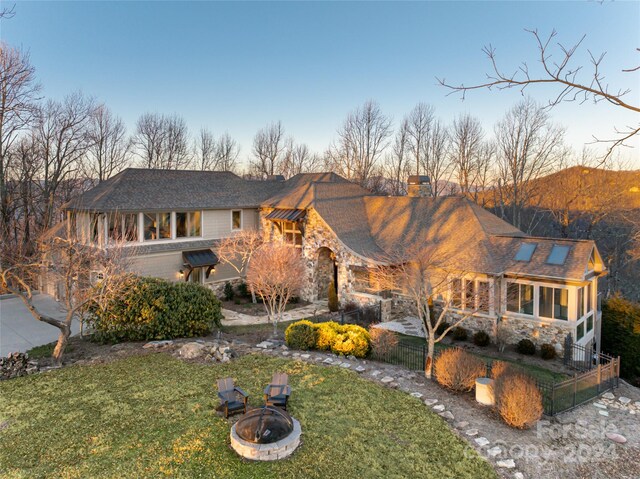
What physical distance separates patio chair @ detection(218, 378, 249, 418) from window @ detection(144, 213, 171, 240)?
1355 centimetres

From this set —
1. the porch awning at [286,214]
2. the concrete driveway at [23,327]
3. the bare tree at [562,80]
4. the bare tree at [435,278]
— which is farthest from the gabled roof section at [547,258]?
the concrete driveway at [23,327]

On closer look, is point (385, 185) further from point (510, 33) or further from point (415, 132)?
point (510, 33)

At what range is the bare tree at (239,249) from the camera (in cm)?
2206

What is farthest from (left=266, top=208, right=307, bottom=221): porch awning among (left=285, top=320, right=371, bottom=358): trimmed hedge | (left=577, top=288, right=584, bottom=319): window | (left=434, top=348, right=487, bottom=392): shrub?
(left=577, top=288, right=584, bottom=319): window

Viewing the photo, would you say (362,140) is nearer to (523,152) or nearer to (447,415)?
(523,152)

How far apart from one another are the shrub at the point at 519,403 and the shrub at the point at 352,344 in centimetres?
453

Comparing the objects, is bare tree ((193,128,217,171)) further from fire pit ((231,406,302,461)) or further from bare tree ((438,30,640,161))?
bare tree ((438,30,640,161))

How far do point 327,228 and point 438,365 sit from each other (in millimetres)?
11944

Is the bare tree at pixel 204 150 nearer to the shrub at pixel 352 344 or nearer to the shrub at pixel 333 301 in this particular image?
the shrub at pixel 333 301

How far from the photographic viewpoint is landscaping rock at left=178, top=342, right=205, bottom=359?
12.2 meters

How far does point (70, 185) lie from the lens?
1307 inches

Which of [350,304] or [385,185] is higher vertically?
[385,185]

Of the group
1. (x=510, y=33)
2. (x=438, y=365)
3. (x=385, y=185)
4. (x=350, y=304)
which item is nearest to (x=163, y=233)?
(x=350, y=304)

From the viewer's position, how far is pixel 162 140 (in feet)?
147
